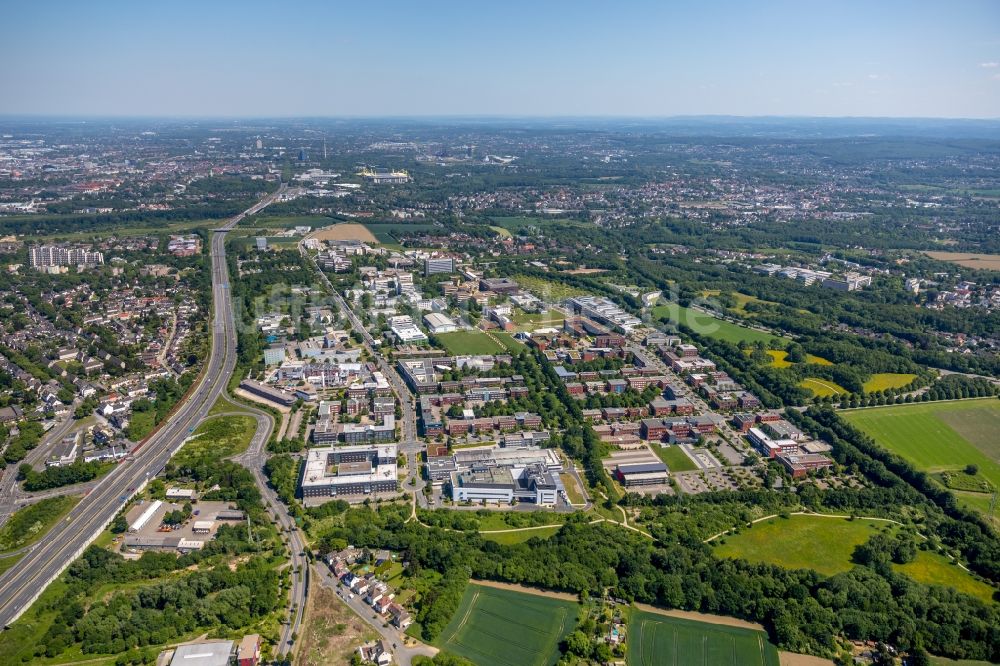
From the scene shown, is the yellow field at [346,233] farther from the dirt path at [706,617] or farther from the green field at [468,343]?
the dirt path at [706,617]

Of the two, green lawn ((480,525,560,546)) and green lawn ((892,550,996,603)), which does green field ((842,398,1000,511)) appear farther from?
green lawn ((480,525,560,546))

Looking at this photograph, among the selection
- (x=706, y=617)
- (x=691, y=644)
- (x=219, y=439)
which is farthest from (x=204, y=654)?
(x=706, y=617)

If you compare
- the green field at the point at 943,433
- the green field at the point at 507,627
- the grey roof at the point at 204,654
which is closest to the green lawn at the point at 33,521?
the grey roof at the point at 204,654

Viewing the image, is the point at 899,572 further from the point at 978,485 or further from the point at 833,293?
the point at 833,293

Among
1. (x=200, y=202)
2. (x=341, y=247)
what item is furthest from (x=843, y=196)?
(x=200, y=202)

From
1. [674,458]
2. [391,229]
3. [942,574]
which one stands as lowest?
[942,574]

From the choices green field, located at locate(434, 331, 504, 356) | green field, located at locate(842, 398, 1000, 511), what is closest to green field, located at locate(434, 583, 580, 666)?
green field, located at locate(842, 398, 1000, 511)

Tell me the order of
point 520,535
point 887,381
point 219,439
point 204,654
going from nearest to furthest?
point 204,654 < point 520,535 < point 219,439 < point 887,381

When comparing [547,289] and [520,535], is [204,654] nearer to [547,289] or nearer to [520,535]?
[520,535]
